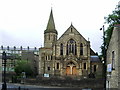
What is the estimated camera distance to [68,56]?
72500mm

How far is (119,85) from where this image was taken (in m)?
18.3

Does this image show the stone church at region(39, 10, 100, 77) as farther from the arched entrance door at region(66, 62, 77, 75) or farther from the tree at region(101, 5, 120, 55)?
the tree at region(101, 5, 120, 55)

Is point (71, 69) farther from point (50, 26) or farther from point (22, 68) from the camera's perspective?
point (50, 26)

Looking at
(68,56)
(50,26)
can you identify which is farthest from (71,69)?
(50,26)

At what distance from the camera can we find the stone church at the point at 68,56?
237 ft

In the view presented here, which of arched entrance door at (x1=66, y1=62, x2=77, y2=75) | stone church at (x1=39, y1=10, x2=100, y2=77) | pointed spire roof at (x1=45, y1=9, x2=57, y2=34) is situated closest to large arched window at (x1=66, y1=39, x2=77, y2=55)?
stone church at (x1=39, y1=10, x2=100, y2=77)

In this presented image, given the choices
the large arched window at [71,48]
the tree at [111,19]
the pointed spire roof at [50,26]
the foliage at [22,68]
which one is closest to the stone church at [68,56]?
the large arched window at [71,48]

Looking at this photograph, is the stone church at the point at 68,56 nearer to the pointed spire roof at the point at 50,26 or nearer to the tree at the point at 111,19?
→ the pointed spire roof at the point at 50,26

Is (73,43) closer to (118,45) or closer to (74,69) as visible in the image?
(74,69)

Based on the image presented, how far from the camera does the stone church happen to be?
72250 mm

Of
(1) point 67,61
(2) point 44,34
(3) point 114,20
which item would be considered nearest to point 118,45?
(3) point 114,20

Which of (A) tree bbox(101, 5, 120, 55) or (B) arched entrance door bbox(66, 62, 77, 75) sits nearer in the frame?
(A) tree bbox(101, 5, 120, 55)

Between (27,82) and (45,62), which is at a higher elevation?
(45,62)

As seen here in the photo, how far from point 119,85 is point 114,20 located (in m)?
24.7
